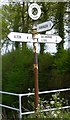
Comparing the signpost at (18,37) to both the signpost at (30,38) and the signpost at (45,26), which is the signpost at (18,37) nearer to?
the signpost at (30,38)

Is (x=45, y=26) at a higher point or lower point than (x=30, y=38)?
higher

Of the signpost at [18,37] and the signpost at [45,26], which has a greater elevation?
the signpost at [45,26]

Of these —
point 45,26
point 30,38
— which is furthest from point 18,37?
point 45,26

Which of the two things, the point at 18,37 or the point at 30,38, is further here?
the point at 30,38

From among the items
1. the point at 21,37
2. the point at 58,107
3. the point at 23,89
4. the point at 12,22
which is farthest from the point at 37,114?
the point at 12,22

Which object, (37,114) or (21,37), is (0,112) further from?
(21,37)

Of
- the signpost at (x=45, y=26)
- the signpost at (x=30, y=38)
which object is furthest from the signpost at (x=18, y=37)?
the signpost at (x=45, y=26)

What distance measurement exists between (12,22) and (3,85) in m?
1.42

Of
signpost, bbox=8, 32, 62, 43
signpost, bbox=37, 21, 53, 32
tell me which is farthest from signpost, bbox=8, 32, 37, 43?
signpost, bbox=37, 21, 53, 32

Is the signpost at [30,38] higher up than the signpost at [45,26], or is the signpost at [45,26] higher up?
the signpost at [45,26]

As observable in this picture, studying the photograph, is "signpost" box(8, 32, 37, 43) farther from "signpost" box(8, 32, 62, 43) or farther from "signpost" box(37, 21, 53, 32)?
"signpost" box(37, 21, 53, 32)

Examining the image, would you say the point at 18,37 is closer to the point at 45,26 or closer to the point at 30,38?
the point at 30,38

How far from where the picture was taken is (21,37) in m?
4.05

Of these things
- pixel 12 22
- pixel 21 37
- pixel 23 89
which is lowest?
pixel 23 89
